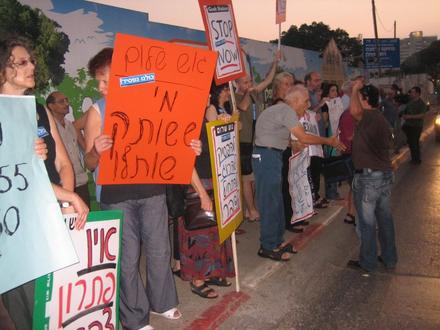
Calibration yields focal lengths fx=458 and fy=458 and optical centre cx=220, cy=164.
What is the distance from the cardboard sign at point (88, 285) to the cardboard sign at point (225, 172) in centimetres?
102

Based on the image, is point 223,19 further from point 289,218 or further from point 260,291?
point 289,218

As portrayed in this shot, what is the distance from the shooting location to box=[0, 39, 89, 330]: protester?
2.34m

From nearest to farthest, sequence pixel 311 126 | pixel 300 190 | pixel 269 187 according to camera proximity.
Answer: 1. pixel 269 187
2. pixel 300 190
3. pixel 311 126

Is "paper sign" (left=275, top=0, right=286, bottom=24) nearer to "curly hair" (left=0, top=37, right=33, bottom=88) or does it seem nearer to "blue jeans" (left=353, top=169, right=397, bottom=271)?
"blue jeans" (left=353, top=169, right=397, bottom=271)

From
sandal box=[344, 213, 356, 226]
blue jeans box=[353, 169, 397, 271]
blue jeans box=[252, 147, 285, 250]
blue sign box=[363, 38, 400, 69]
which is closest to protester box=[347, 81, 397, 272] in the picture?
blue jeans box=[353, 169, 397, 271]

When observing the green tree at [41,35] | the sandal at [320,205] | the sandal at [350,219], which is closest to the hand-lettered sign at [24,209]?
the green tree at [41,35]

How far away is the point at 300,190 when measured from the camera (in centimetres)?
579

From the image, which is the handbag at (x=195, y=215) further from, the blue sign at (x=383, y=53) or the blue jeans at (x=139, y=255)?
the blue sign at (x=383, y=53)

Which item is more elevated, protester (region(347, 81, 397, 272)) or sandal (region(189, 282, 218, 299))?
protester (region(347, 81, 397, 272))

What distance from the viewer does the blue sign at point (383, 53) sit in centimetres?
2973

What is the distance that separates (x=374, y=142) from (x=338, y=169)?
169 cm

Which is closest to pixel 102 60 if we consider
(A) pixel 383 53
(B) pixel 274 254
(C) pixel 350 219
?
(B) pixel 274 254

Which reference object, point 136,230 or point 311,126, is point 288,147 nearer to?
point 311,126

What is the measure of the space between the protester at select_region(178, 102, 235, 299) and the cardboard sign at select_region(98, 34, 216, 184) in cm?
62
